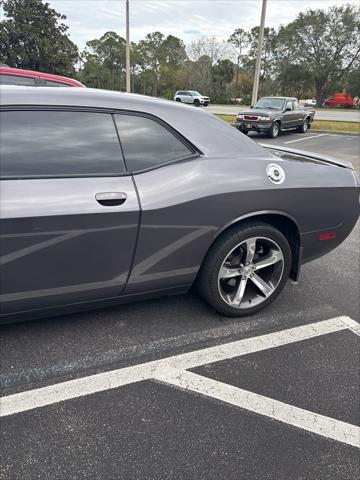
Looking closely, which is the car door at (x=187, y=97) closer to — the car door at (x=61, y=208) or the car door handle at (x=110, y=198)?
the car door at (x=61, y=208)

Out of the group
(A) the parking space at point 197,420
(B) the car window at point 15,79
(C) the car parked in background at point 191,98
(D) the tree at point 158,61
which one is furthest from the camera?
(D) the tree at point 158,61

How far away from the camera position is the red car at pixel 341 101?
2028 inches

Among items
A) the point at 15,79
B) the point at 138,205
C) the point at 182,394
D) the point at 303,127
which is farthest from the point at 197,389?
the point at 303,127

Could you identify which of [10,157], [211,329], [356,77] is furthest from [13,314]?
[356,77]

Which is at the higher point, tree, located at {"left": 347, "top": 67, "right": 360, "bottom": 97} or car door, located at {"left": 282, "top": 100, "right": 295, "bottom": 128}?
tree, located at {"left": 347, "top": 67, "right": 360, "bottom": 97}

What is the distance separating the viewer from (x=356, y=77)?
48.8 meters

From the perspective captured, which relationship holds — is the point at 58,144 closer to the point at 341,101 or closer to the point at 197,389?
the point at 197,389

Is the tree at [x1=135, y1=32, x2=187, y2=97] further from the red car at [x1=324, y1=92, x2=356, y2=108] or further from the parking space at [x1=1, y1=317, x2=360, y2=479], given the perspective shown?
the parking space at [x1=1, y1=317, x2=360, y2=479]

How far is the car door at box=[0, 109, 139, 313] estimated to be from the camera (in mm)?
1926

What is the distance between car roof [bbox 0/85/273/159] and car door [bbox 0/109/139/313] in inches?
2.7

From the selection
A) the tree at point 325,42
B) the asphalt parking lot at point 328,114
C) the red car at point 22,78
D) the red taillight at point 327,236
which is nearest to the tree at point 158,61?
the tree at point 325,42

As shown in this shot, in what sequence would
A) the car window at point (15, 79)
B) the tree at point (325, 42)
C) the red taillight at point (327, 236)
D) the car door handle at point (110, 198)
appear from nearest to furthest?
the car door handle at point (110, 198), the red taillight at point (327, 236), the car window at point (15, 79), the tree at point (325, 42)

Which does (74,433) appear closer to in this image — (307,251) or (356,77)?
(307,251)

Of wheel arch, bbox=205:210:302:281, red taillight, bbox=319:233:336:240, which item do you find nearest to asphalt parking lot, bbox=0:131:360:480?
wheel arch, bbox=205:210:302:281
